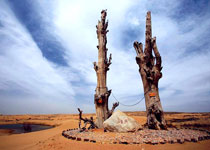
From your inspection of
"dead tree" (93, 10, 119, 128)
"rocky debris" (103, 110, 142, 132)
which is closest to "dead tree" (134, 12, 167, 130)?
"rocky debris" (103, 110, 142, 132)

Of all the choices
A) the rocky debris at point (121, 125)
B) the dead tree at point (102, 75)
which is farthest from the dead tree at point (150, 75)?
the dead tree at point (102, 75)

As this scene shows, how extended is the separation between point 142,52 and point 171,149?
808 cm

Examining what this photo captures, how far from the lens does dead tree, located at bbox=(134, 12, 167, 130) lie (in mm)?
9531

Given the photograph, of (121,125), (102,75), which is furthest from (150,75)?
(121,125)

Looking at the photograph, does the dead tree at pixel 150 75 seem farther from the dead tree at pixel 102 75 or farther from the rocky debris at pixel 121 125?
the dead tree at pixel 102 75

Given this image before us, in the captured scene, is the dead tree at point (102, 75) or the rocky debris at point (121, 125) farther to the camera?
the dead tree at point (102, 75)

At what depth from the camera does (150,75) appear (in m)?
10.4

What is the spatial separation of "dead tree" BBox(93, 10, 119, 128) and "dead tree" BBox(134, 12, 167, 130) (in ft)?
8.72

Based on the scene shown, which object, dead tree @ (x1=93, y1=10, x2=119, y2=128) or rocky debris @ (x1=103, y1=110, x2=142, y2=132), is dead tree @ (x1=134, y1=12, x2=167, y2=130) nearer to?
rocky debris @ (x1=103, y1=110, x2=142, y2=132)

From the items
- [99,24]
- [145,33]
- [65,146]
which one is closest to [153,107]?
[145,33]

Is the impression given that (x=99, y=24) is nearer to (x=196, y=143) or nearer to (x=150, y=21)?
(x=150, y=21)

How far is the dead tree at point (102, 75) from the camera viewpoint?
10.5 meters

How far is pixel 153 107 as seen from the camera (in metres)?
9.68

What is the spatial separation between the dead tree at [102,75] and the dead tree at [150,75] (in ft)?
8.72
